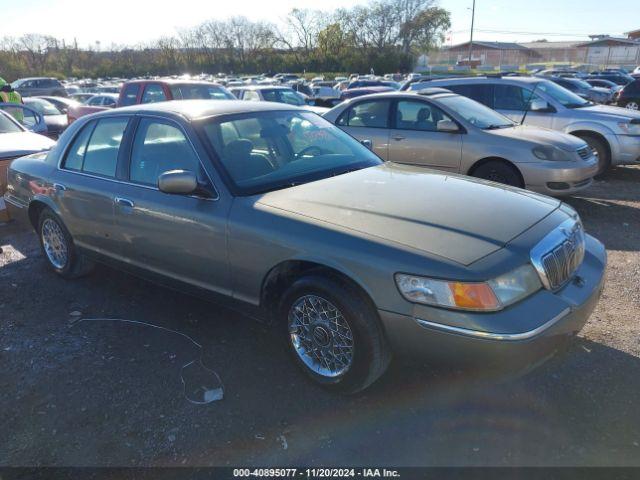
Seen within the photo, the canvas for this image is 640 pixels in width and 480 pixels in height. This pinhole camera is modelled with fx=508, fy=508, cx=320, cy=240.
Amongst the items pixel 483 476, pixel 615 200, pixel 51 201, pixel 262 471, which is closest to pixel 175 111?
pixel 51 201

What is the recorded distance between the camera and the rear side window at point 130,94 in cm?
1091

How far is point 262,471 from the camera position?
2529 mm

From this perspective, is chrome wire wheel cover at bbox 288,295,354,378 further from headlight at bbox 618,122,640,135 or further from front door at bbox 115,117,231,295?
headlight at bbox 618,122,640,135

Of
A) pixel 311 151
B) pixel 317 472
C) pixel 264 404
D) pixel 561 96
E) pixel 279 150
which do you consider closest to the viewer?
pixel 317 472

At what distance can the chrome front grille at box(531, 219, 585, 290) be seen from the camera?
265 centimetres

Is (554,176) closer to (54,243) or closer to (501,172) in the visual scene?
(501,172)

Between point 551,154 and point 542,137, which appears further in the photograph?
point 542,137

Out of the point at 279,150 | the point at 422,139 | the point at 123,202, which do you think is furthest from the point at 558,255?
the point at 422,139

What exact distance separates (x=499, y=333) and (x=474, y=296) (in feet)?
0.67

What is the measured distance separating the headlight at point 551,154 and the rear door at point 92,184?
4962mm

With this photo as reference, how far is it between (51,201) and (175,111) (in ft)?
5.77

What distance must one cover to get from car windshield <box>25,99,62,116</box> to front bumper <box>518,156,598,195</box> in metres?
15.6

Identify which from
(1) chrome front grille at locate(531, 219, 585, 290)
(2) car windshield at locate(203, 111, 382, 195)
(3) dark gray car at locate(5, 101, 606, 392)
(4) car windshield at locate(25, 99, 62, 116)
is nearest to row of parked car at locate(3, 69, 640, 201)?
(2) car windshield at locate(203, 111, 382, 195)

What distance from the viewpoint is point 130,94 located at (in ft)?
36.2
